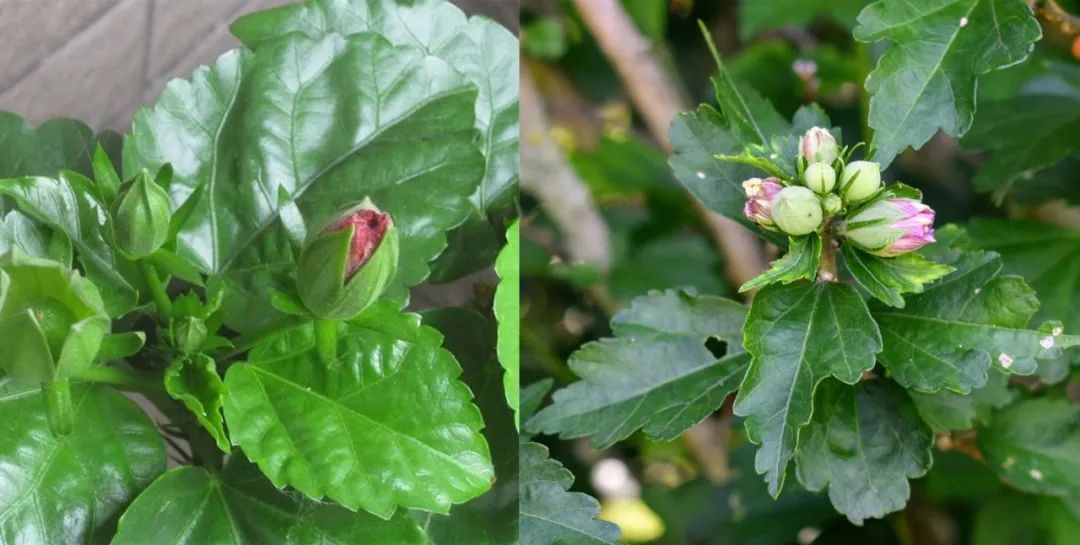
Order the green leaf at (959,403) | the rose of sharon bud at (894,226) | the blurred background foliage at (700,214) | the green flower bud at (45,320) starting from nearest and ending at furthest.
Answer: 1. the green flower bud at (45,320)
2. the rose of sharon bud at (894,226)
3. the green leaf at (959,403)
4. the blurred background foliage at (700,214)

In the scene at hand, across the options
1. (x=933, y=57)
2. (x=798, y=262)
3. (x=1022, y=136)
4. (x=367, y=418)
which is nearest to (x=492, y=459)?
(x=367, y=418)

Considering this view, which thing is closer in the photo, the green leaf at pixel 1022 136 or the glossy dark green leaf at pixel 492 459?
the glossy dark green leaf at pixel 492 459

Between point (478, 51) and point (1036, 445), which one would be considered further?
point (1036, 445)

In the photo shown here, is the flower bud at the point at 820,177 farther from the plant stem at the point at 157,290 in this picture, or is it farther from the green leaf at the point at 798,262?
the plant stem at the point at 157,290

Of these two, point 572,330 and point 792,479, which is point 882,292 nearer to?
point 792,479

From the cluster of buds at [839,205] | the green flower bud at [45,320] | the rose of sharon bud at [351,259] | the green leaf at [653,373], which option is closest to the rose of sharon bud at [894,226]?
the cluster of buds at [839,205]

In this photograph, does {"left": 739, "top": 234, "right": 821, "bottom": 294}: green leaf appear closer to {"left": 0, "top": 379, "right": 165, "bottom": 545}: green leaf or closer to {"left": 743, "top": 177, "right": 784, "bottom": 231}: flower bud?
{"left": 743, "top": 177, "right": 784, "bottom": 231}: flower bud

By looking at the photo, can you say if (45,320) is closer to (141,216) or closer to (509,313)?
(141,216)
